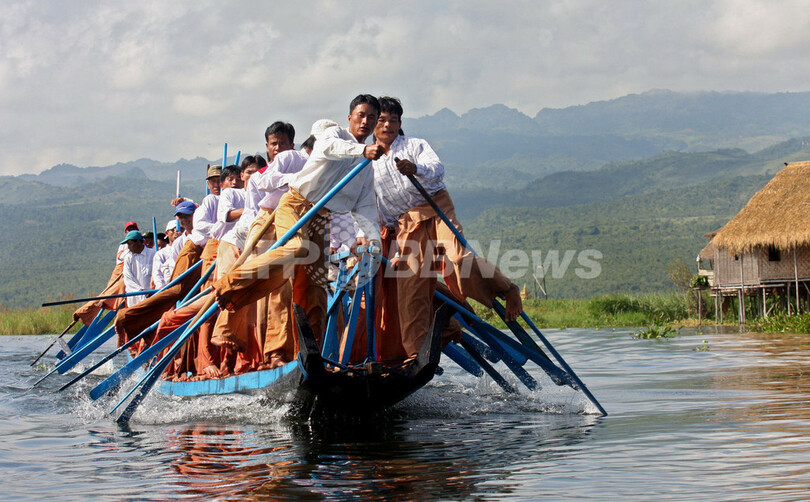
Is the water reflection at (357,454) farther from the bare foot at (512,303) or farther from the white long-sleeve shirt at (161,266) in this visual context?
the white long-sleeve shirt at (161,266)

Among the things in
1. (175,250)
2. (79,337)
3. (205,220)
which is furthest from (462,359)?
(79,337)

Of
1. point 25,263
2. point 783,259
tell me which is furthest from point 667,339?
point 25,263

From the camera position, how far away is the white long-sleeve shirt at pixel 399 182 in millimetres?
6609

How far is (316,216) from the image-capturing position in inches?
256

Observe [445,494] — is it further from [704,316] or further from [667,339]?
[704,316]

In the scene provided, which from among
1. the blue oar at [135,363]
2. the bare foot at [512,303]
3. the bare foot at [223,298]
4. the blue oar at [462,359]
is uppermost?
the bare foot at [223,298]

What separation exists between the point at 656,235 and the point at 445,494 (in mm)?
75183

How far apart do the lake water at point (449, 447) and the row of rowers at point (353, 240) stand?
2.29 ft

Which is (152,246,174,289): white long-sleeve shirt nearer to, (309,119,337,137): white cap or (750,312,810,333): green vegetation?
(309,119,337,137): white cap

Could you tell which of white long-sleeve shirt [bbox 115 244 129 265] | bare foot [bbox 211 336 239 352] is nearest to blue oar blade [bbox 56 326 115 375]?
bare foot [bbox 211 336 239 352]

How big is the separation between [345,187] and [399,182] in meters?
0.54

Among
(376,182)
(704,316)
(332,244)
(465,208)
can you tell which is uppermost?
(465,208)

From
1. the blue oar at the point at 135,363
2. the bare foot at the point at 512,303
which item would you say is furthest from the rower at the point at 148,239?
the bare foot at the point at 512,303

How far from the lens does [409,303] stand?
6.62 metres
